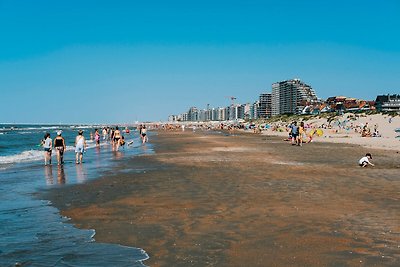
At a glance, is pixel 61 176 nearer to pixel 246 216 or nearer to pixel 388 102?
pixel 246 216

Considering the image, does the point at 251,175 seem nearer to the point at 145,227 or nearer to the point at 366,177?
the point at 366,177

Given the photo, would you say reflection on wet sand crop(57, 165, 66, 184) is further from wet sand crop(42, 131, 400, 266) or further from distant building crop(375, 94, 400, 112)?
distant building crop(375, 94, 400, 112)

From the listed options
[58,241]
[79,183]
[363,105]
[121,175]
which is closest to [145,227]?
[58,241]

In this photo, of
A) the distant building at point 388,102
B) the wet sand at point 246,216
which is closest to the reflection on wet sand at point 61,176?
the wet sand at point 246,216

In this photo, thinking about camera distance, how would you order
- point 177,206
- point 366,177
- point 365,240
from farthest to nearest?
1. point 366,177
2. point 177,206
3. point 365,240

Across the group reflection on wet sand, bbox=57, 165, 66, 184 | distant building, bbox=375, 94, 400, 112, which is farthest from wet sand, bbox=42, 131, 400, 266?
distant building, bbox=375, 94, 400, 112

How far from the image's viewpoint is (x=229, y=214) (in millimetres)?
7582

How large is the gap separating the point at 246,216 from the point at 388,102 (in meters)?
147

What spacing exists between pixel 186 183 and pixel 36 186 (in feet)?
16.0

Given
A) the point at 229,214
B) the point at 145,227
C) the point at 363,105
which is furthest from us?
the point at 363,105

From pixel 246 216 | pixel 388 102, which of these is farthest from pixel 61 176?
pixel 388 102

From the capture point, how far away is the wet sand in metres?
5.18

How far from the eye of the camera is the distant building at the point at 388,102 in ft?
427

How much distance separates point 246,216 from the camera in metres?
7.40
